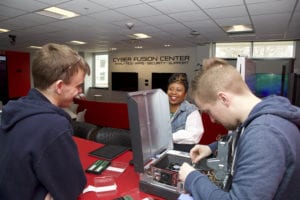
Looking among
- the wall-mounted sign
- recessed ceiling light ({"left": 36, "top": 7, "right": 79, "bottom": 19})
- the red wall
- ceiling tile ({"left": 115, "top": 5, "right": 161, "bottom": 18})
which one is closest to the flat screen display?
the wall-mounted sign

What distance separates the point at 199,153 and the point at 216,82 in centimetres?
57

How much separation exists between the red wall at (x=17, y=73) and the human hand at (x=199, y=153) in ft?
33.7

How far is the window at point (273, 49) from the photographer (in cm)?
648

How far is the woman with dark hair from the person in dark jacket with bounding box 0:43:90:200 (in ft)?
3.22

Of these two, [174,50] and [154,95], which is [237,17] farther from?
[174,50]

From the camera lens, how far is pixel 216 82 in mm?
872

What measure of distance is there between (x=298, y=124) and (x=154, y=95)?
744 mm

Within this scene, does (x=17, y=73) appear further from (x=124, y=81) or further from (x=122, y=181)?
(x=122, y=181)

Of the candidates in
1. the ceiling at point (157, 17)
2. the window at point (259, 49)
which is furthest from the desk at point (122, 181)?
the window at point (259, 49)

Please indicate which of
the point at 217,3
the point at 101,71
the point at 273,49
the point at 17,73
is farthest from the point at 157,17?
the point at 17,73

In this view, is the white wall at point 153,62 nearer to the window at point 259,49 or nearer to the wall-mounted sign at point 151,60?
the wall-mounted sign at point 151,60

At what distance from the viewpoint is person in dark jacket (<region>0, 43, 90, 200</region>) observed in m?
0.85

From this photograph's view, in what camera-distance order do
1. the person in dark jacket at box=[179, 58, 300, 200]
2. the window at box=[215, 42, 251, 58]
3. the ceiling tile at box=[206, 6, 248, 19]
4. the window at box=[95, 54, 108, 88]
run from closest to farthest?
the person in dark jacket at box=[179, 58, 300, 200] → the ceiling tile at box=[206, 6, 248, 19] → the window at box=[215, 42, 251, 58] → the window at box=[95, 54, 108, 88]

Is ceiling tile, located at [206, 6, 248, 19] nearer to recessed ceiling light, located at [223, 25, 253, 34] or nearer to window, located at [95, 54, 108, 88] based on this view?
recessed ceiling light, located at [223, 25, 253, 34]
